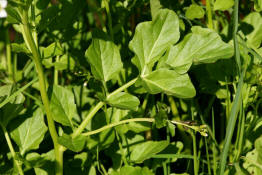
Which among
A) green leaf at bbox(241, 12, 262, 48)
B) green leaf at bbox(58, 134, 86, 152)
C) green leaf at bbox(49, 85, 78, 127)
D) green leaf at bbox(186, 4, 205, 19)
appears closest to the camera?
green leaf at bbox(58, 134, 86, 152)

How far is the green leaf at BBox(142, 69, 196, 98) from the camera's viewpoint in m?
0.88

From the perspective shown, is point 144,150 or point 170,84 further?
point 144,150

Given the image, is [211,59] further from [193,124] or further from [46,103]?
[46,103]

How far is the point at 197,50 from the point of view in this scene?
958 mm

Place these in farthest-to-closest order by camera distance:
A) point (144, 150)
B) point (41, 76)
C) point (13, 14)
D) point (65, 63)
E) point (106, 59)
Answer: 1. point (65, 63)
2. point (144, 150)
3. point (106, 59)
4. point (41, 76)
5. point (13, 14)

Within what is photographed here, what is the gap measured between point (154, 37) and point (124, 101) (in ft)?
0.59

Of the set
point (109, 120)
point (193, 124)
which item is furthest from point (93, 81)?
point (193, 124)

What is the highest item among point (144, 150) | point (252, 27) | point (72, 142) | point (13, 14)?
point (13, 14)

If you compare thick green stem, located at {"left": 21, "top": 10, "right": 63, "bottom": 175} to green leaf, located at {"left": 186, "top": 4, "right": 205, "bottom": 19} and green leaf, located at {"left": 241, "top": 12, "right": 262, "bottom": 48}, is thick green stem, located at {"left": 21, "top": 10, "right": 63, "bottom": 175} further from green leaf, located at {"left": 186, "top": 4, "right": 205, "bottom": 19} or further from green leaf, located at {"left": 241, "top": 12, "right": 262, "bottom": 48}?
green leaf, located at {"left": 241, "top": 12, "right": 262, "bottom": 48}

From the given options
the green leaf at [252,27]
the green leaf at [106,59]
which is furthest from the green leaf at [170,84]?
the green leaf at [252,27]

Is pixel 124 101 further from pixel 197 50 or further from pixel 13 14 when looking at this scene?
pixel 13 14

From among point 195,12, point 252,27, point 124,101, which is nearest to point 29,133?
point 124,101

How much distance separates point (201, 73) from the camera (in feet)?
4.45

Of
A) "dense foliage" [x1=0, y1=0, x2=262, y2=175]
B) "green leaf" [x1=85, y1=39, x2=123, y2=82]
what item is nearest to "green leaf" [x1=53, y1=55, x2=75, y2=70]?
"dense foliage" [x1=0, y1=0, x2=262, y2=175]
